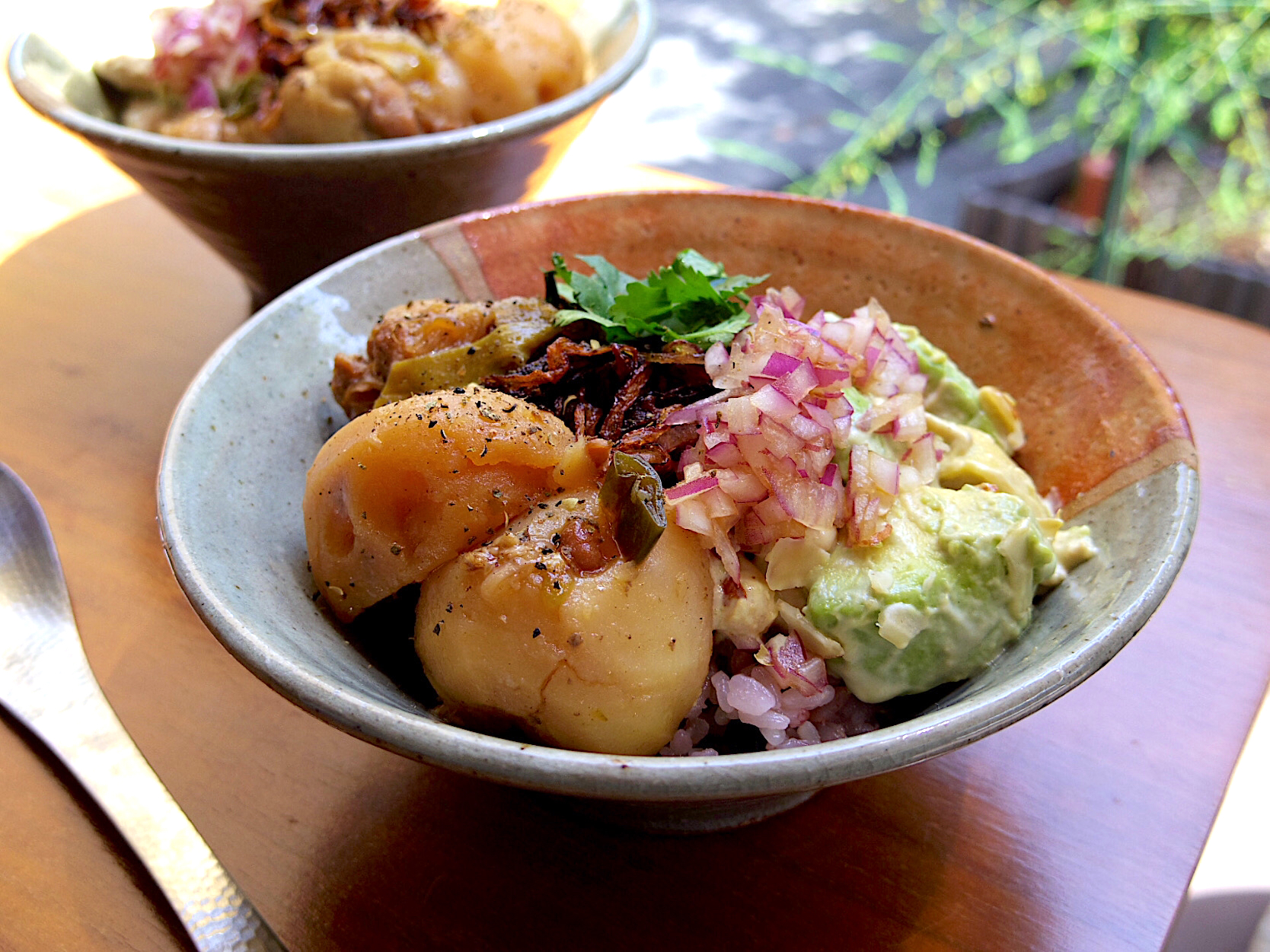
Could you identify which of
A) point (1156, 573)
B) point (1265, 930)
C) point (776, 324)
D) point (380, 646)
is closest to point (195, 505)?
point (380, 646)

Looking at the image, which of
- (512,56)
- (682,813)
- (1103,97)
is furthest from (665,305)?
(1103,97)

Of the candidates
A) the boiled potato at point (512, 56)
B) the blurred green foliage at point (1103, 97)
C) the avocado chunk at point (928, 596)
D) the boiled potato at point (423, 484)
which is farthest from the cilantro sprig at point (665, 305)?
the blurred green foliage at point (1103, 97)

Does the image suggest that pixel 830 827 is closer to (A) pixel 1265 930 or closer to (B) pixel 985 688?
(B) pixel 985 688

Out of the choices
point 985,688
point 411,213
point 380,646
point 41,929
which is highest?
point 411,213

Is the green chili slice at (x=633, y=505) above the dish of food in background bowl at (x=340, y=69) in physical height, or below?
below

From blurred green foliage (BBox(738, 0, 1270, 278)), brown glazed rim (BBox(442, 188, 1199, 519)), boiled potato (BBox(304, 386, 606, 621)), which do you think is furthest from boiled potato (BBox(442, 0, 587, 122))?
blurred green foliage (BBox(738, 0, 1270, 278))

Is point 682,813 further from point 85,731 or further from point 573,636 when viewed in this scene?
point 85,731

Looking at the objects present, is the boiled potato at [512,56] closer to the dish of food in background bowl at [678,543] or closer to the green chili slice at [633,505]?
the dish of food in background bowl at [678,543]
